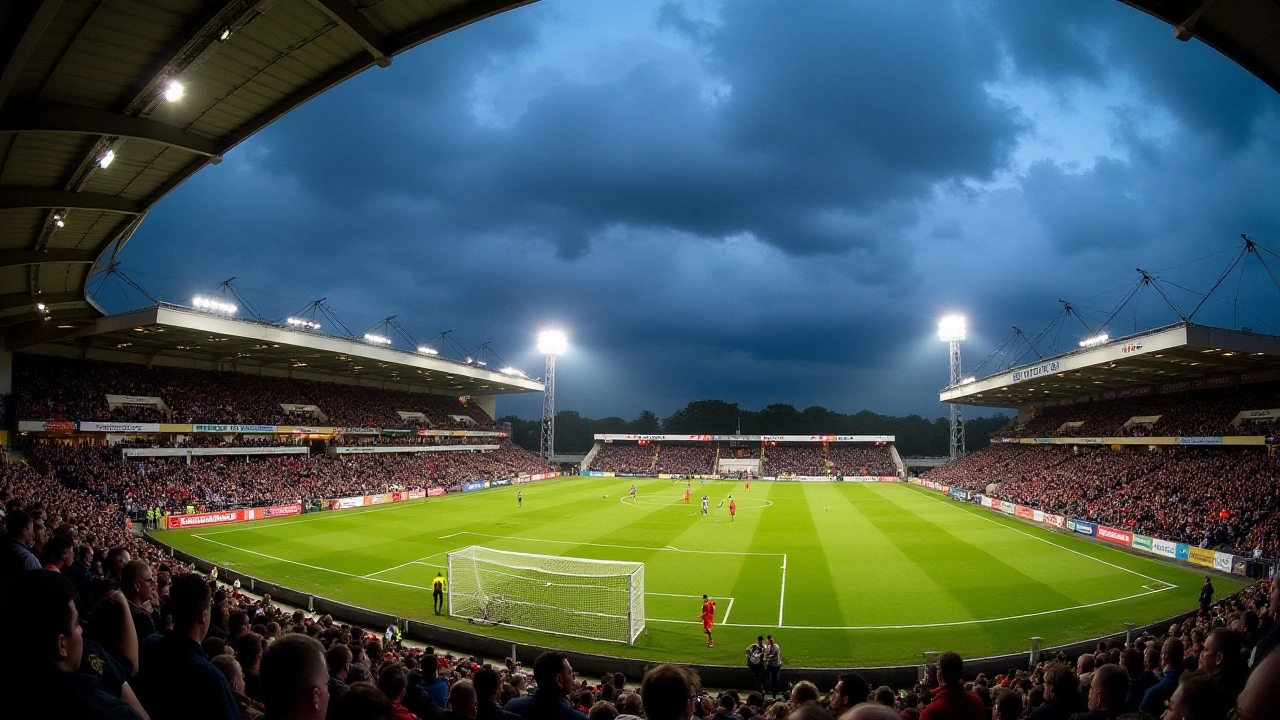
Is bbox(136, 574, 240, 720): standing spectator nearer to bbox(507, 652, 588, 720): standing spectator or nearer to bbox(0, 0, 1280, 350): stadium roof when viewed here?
bbox(507, 652, 588, 720): standing spectator

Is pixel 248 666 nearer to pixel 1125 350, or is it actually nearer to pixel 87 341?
pixel 1125 350

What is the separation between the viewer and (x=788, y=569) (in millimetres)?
25859

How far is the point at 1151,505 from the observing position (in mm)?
31281

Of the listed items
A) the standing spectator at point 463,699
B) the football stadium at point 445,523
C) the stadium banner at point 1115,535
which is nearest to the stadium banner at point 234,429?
the football stadium at point 445,523

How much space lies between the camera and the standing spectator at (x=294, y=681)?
2473mm

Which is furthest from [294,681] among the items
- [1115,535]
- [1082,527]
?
[1082,527]

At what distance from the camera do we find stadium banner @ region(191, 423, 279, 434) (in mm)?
41562

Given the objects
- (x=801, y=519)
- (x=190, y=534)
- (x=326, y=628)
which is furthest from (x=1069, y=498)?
(x=190, y=534)

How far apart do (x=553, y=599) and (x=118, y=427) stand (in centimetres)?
3344

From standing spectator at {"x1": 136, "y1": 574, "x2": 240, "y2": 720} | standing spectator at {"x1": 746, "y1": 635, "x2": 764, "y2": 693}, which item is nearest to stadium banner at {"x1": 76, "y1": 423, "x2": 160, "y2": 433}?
standing spectator at {"x1": 746, "y1": 635, "x2": 764, "y2": 693}

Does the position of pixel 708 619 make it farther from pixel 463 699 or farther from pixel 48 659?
pixel 48 659

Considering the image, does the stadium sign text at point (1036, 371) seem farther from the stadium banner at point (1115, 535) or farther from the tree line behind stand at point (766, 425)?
the tree line behind stand at point (766, 425)

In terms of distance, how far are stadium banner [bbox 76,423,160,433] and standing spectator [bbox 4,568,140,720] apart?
45.1 meters

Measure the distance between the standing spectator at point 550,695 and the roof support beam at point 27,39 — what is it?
848cm
